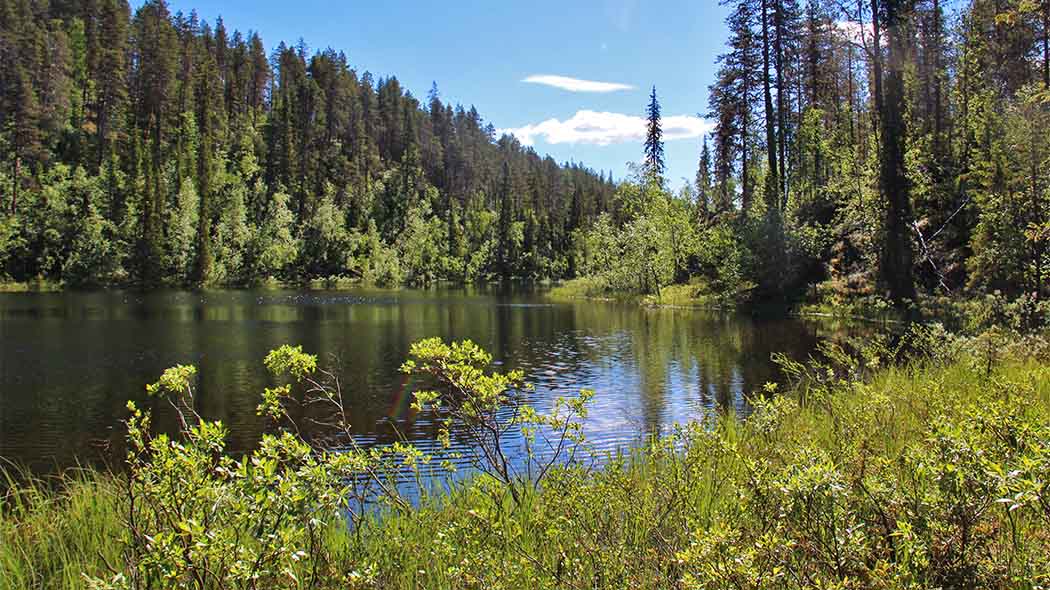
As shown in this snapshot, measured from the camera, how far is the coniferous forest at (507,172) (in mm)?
29078

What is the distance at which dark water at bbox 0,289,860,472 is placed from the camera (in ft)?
50.8

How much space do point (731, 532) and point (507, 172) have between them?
123158mm

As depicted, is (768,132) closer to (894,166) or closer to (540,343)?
(894,166)

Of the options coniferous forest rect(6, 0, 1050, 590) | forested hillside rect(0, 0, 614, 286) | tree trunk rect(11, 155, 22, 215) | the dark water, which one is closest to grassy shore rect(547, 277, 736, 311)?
coniferous forest rect(6, 0, 1050, 590)

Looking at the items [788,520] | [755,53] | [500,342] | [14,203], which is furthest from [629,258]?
[14,203]

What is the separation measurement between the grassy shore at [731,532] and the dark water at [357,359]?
1.42 meters

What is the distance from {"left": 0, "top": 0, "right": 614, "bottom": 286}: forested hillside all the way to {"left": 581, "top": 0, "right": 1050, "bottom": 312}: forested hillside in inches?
2032

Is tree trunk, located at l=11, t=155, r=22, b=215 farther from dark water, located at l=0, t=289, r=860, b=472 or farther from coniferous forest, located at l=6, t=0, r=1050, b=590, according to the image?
dark water, located at l=0, t=289, r=860, b=472

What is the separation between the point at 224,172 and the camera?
9425 cm

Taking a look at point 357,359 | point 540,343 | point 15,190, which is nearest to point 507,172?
point 15,190

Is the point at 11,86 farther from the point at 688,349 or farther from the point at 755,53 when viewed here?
the point at 688,349

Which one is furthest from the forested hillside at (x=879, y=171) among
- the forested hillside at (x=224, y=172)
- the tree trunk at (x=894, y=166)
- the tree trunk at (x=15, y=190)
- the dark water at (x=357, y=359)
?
the tree trunk at (x=15, y=190)

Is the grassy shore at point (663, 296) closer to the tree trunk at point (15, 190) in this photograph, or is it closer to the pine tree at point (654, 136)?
the pine tree at point (654, 136)

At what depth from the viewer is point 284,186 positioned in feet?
342
